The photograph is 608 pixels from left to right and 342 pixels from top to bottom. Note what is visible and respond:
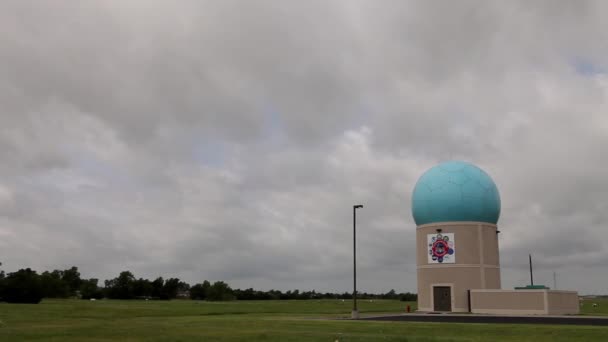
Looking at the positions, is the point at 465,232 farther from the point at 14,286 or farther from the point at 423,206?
the point at 14,286

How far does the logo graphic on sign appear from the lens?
49.3 metres

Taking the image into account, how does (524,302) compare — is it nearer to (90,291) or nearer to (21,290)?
(21,290)

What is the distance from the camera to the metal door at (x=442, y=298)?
4881 centimetres

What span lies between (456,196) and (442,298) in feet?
30.7

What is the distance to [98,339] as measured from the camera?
21.6 m

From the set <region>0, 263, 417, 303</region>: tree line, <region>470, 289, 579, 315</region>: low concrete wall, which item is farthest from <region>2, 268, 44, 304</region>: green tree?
<region>470, 289, 579, 315</region>: low concrete wall

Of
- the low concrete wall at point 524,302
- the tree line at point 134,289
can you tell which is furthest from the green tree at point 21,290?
the low concrete wall at point 524,302

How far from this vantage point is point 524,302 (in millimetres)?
45125

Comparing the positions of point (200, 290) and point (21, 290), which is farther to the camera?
point (200, 290)

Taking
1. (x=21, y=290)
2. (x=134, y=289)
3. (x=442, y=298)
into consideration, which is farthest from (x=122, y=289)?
(x=442, y=298)

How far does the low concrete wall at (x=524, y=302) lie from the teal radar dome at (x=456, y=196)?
706 centimetres

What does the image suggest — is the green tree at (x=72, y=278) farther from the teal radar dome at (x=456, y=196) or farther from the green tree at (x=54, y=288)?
the teal radar dome at (x=456, y=196)

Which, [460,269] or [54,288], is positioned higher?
[460,269]

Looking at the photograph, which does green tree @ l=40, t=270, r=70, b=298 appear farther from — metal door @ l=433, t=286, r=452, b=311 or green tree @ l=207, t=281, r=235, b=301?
metal door @ l=433, t=286, r=452, b=311
